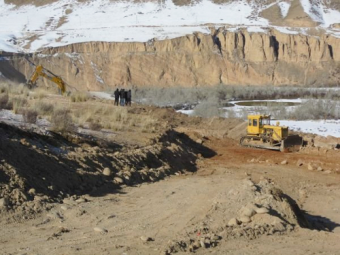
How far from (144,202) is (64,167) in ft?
7.98

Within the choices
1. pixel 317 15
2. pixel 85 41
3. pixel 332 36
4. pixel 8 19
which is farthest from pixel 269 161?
pixel 8 19

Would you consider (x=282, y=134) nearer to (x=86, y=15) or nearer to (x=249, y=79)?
(x=249, y=79)

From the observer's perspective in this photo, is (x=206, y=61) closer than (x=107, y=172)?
No

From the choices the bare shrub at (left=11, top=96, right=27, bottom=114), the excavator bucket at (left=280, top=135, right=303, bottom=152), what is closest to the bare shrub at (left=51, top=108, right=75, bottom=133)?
the bare shrub at (left=11, top=96, right=27, bottom=114)

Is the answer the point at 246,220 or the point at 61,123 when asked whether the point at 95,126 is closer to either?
the point at 61,123

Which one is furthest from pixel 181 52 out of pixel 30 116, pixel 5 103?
pixel 30 116

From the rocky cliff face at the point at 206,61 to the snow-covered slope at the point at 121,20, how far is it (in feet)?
8.73

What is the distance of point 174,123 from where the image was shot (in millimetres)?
28609

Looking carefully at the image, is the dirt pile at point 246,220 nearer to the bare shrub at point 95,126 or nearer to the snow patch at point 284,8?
the bare shrub at point 95,126

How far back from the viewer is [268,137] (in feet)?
74.3

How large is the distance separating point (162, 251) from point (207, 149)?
15275 millimetres

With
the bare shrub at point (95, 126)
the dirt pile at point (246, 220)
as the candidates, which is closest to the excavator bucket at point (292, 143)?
the bare shrub at point (95, 126)

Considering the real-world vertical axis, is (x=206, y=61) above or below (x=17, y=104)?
below

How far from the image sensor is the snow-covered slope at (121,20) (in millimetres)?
77125
